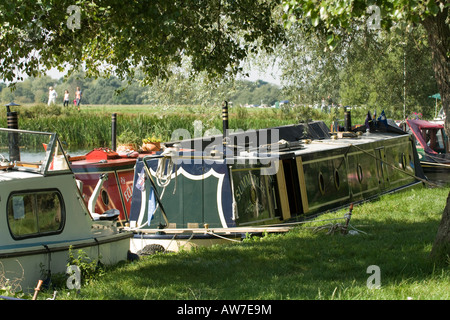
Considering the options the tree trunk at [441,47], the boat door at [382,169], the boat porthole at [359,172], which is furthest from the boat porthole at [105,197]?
the boat door at [382,169]

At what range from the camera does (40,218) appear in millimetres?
8047

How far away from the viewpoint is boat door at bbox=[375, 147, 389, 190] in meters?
15.5

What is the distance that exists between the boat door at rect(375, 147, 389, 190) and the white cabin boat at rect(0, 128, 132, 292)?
28.3ft

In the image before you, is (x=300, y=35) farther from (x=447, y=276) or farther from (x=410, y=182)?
(x=447, y=276)

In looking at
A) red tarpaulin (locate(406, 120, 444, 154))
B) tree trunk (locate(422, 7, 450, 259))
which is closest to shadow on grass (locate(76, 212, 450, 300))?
tree trunk (locate(422, 7, 450, 259))

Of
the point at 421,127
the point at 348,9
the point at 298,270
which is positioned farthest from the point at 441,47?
the point at 421,127

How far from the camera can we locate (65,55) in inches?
404

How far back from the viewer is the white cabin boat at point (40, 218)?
24.9 feet

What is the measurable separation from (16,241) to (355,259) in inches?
179

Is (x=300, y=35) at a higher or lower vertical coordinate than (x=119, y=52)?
higher

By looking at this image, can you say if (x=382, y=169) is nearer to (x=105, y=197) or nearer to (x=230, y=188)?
(x=230, y=188)

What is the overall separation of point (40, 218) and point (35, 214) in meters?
0.11
